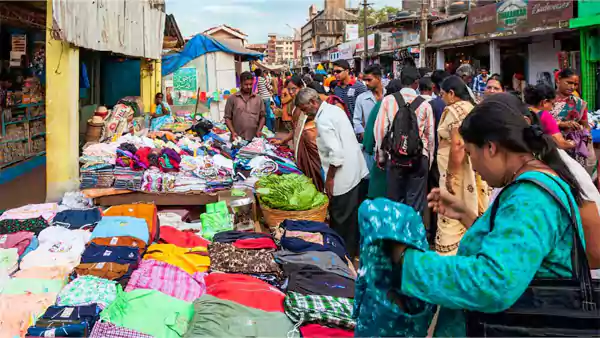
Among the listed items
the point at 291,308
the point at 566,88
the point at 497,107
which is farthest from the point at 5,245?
the point at 566,88

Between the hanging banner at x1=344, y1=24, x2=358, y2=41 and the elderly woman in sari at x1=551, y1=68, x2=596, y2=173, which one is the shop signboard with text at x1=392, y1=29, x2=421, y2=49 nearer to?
the elderly woman in sari at x1=551, y1=68, x2=596, y2=173

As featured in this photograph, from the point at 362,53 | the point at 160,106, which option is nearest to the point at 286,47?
the point at 362,53

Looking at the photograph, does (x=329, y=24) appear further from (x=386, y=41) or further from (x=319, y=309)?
(x=319, y=309)

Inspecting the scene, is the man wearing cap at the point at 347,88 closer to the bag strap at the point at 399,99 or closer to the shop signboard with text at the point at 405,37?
the bag strap at the point at 399,99

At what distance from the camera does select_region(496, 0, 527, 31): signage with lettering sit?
14859 millimetres

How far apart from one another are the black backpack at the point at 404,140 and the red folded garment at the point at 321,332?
7.79 ft

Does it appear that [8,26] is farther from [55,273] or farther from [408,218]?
[408,218]

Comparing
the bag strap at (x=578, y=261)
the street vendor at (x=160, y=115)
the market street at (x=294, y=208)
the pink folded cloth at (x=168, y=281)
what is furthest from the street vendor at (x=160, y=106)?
the bag strap at (x=578, y=261)

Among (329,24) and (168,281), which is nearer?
(168,281)

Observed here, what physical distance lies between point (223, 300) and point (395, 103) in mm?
2929

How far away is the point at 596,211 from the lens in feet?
6.15

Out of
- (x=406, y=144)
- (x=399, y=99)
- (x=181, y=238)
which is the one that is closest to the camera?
(x=181, y=238)

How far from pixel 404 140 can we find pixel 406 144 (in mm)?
42

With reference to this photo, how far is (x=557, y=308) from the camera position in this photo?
1.49 meters
